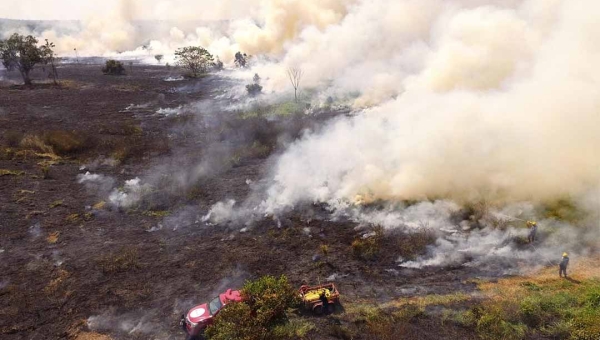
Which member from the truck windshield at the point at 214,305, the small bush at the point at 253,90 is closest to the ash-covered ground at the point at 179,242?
the truck windshield at the point at 214,305

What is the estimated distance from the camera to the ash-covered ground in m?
16.1

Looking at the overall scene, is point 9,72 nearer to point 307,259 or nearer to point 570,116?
point 307,259

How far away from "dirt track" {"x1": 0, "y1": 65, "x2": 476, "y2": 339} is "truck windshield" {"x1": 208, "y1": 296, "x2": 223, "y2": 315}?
153 centimetres

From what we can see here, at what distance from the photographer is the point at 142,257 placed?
65.1 ft

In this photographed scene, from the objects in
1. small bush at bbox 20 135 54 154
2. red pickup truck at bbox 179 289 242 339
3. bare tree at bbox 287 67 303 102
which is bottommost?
red pickup truck at bbox 179 289 242 339

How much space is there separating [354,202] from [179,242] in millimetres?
10320

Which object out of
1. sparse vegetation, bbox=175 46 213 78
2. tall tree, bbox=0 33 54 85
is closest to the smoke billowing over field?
tall tree, bbox=0 33 54 85

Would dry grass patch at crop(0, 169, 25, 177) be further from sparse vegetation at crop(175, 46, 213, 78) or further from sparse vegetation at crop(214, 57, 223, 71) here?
sparse vegetation at crop(214, 57, 223, 71)

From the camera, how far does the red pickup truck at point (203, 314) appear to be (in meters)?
14.2

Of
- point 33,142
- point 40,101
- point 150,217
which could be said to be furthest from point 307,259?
point 40,101

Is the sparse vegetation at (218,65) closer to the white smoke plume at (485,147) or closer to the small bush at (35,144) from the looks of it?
the small bush at (35,144)

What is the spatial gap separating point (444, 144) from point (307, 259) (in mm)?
11140

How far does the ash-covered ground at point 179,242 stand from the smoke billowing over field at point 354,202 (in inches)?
4.1

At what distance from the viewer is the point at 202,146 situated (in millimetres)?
36719
